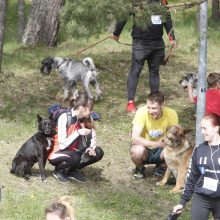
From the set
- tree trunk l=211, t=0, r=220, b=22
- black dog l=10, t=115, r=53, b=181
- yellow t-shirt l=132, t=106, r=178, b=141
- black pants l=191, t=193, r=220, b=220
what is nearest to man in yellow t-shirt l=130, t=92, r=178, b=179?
yellow t-shirt l=132, t=106, r=178, b=141

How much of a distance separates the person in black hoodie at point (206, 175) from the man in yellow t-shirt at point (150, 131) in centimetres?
219

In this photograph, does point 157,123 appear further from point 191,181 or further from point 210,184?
point 210,184

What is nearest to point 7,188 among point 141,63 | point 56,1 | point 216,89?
point 216,89

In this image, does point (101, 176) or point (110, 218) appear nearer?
point (110, 218)

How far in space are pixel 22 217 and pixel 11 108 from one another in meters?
4.48

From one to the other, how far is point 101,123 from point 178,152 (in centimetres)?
301

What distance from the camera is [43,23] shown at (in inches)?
584

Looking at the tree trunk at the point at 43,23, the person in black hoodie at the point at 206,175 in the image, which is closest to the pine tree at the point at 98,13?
the person in black hoodie at the point at 206,175

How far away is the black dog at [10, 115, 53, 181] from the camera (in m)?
7.75

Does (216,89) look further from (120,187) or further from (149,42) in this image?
(149,42)

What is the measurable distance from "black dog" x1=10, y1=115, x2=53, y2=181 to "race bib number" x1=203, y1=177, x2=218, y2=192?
111 inches

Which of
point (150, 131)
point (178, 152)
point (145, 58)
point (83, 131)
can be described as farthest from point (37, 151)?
point (145, 58)

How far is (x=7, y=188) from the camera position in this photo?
7527mm

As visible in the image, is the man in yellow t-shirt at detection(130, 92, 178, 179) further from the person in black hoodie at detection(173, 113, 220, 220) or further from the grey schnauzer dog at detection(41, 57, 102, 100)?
the grey schnauzer dog at detection(41, 57, 102, 100)
